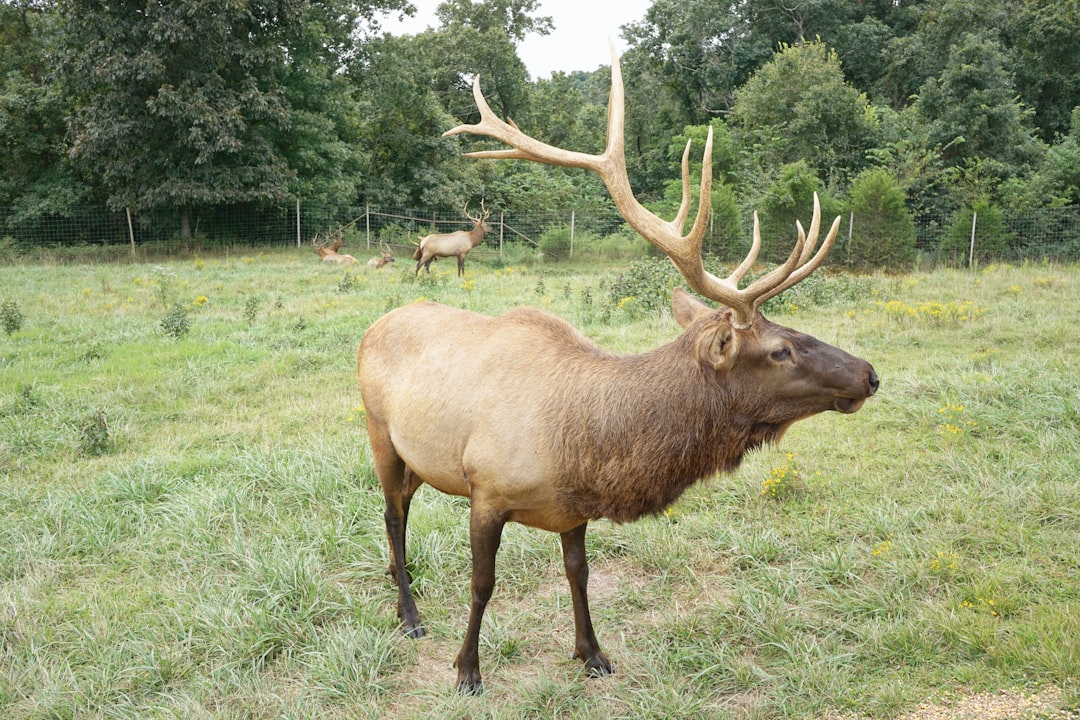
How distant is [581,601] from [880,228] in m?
17.0

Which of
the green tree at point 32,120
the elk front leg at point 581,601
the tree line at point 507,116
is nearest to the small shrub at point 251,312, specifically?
the elk front leg at point 581,601

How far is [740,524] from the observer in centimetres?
463

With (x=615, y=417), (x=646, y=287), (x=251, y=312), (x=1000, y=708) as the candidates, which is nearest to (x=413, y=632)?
(x=615, y=417)

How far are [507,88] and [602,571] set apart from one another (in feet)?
116

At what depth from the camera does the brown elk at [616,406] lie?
3.03 m

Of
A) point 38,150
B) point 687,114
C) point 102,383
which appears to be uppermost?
point 687,114

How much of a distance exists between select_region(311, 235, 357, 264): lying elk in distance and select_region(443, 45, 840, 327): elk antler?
703 inches

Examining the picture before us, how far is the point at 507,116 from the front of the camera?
92.5 feet

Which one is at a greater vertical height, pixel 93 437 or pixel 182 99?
pixel 182 99

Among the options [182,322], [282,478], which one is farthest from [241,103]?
[282,478]

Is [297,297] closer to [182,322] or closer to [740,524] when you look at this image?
[182,322]

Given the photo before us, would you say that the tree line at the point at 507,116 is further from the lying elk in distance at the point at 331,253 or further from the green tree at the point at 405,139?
the lying elk in distance at the point at 331,253

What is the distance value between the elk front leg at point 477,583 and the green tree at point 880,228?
17.1m

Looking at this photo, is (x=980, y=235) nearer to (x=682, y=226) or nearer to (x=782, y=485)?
(x=782, y=485)
